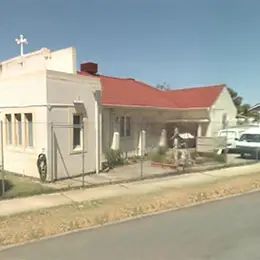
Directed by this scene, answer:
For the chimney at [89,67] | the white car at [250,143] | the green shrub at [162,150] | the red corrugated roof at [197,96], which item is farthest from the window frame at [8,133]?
the red corrugated roof at [197,96]

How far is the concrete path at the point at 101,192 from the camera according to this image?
8664mm

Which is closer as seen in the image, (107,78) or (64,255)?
(64,255)

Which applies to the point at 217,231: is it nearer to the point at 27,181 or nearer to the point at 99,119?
the point at 27,181

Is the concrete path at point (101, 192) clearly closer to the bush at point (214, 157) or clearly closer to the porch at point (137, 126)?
the bush at point (214, 157)

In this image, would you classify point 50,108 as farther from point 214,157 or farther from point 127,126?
point 214,157

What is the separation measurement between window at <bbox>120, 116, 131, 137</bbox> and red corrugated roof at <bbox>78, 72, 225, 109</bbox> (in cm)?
91

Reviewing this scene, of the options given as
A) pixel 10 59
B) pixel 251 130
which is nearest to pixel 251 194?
pixel 251 130

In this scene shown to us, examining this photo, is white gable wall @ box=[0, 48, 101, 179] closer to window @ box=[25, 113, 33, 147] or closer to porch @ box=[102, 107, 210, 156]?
window @ box=[25, 113, 33, 147]

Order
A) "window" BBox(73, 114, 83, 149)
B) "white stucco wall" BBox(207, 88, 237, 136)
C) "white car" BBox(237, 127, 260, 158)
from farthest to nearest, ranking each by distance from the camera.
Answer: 1. "white stucco wall" BBox(207, 88, 237, 136)
2. "white car" BBox(237, 127, 260, 158)
3. "window" BBox(73, 114, 83, 149)

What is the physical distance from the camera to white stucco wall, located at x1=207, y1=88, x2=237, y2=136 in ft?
85.7

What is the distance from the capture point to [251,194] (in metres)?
10.5

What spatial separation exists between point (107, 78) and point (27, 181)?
42.6ft

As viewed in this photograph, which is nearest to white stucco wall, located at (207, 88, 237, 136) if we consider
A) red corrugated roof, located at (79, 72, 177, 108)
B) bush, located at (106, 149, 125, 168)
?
red corrugated roof, located at (79, 72, 177, 108)

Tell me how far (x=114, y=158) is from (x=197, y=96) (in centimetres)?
1341
